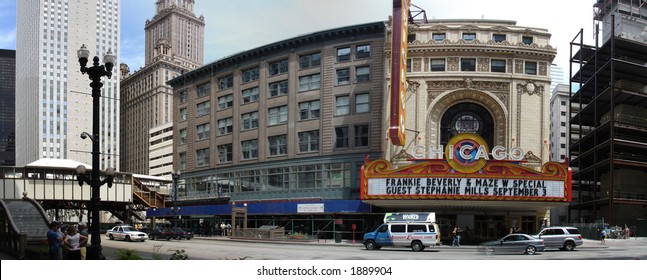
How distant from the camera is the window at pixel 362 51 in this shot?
44.5m

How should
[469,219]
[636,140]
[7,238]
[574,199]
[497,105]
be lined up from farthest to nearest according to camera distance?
[574,199] < [636,140] < [497,105] < [469,219] < [7,238]

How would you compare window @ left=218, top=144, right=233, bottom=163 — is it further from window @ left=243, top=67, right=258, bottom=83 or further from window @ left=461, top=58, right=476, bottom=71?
window @ left=461, top=58, right=476, bottom=71

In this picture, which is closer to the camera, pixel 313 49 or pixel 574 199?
pixel 313 49

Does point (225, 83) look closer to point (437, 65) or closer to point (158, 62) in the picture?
point (437, 65)

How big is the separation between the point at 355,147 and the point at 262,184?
31.0 feet

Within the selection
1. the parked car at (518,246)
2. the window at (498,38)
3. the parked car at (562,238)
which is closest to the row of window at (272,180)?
the window at (498,38)

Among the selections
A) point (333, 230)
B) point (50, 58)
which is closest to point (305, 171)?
point (333, 230)

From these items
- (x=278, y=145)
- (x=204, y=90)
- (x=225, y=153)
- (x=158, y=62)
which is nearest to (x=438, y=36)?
(x=278, y=145)

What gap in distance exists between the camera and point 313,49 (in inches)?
1829

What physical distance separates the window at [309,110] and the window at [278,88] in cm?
178

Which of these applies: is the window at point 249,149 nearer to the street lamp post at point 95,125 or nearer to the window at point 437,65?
the window at point 437,65

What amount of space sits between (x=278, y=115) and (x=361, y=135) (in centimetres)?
772

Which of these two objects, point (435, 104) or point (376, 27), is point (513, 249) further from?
point (376, 27)

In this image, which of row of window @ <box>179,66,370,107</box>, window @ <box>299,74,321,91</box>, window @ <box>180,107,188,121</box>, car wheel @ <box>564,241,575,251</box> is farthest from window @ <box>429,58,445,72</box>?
window @ <box>180,107,188,121</box>
